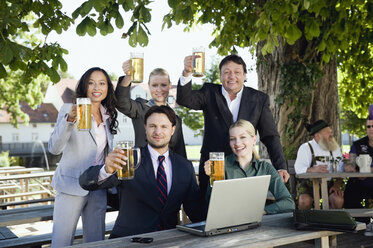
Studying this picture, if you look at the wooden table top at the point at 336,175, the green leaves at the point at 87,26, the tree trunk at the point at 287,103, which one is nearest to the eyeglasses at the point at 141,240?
the green leaves at the point at 87,26

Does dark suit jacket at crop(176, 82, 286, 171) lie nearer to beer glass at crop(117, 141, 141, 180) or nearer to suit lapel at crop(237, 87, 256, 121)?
suit lapel at crop(237, 87, 256, 121)

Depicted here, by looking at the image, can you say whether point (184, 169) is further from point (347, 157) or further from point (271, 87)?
point (271, 87)

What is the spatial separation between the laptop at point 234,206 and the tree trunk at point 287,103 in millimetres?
4622

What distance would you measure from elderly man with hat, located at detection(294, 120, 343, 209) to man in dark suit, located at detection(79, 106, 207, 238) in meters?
2.94

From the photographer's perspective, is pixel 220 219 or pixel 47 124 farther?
pixel 47 124

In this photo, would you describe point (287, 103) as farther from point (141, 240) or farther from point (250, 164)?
point (141, 240)

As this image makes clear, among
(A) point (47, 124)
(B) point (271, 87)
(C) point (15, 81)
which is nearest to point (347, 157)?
(B) point (271, 87)

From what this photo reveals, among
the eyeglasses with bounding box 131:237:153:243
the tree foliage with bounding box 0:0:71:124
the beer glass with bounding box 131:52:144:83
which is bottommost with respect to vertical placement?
the eyeglasses with bounding box 131:237:153:243

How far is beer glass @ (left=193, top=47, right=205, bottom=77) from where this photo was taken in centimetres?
328

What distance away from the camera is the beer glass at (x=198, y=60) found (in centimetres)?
328

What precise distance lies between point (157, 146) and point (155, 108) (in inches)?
9.9

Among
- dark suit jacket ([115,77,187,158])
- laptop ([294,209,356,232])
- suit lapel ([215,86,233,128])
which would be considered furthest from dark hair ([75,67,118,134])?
laptop ([294,209,356,232])

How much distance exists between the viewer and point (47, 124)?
49188mm

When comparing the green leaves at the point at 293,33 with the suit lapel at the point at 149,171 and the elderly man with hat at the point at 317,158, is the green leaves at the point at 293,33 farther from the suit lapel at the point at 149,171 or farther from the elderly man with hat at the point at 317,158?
the suit lapel at the point at 149,171
